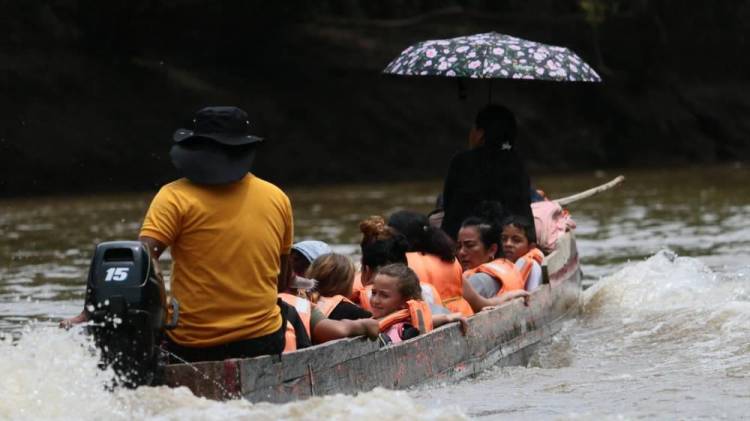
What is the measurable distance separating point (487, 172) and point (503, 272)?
1.02 metres

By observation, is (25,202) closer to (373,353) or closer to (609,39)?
(609,39)

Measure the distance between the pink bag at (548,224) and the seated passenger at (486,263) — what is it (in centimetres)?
156

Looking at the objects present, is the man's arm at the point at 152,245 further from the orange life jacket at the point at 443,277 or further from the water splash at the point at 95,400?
the orange life jacket at the point at 443,277

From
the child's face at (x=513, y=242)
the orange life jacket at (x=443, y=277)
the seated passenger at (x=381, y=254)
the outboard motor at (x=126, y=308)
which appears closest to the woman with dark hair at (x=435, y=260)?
the orange life jacket at (x=443, y=277)

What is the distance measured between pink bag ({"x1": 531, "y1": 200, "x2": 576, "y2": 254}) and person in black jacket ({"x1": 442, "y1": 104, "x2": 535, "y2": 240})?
973 millimetres

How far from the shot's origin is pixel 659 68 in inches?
1293

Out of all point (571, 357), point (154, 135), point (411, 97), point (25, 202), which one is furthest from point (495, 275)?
point (411, 97)

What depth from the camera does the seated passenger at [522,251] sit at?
10.2 metres

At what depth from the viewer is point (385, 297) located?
796 centimetres

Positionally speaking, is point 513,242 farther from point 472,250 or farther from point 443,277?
point 443,277

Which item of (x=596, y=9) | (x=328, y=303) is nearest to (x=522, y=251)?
(x=328, y=303)

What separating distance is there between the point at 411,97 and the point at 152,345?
24100 mm

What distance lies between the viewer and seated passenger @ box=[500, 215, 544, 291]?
33.6ft

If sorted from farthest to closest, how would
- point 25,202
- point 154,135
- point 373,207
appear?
point 154,135, point 25,202, point 373,207
